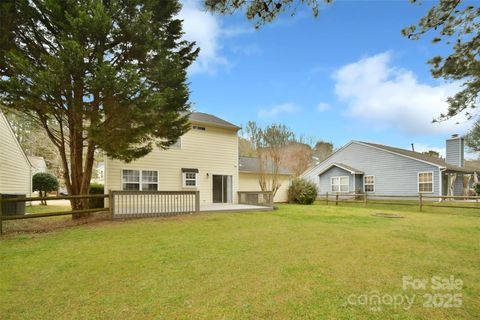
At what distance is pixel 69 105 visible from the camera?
8508 millimetres

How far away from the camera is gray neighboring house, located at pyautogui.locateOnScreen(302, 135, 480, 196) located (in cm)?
1825

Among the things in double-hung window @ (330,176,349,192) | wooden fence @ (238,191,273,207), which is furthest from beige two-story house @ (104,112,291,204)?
double-hung window @ (330,176,349,192)

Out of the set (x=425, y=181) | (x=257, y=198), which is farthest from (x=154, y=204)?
(x=425, y=181)

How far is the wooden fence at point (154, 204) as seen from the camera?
10080 mm

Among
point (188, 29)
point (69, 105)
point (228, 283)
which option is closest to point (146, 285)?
point (228, 283)

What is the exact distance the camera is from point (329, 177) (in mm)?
23172

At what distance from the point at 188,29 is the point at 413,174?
57.7ft

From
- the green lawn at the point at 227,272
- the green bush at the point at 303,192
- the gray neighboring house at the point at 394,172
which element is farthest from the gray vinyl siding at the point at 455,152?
the green lawn at the point at 227,272

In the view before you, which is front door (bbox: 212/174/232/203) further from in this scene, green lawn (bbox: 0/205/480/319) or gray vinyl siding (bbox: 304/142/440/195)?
gray vinyl siding (bbox: 304/142/440/195)

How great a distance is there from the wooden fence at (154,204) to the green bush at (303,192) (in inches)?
337

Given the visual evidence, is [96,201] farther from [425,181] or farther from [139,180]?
[425,181]

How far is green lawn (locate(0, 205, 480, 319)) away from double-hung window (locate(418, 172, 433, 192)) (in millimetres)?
12375

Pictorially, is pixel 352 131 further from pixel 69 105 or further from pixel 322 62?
pixel 69 105

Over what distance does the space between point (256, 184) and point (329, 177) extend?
755cm
